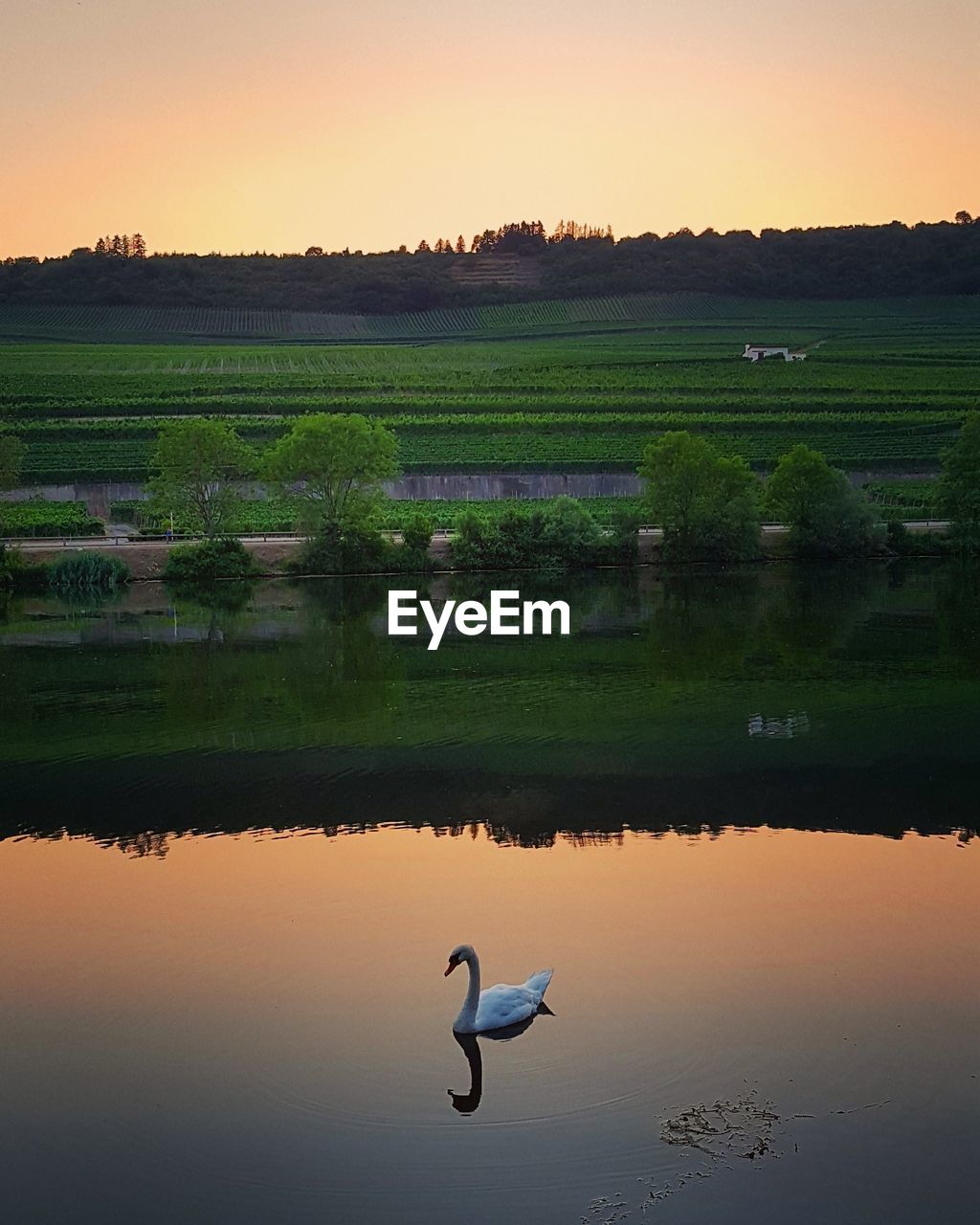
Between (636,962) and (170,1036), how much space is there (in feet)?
18.4

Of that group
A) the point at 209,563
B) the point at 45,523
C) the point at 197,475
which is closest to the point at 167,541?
the point at 197,475

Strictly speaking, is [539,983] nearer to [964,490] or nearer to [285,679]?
[285,679]

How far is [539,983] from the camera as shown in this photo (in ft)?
56.0

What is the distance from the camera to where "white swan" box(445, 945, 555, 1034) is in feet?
53.7

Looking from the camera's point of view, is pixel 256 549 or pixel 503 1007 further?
pixel 256 549

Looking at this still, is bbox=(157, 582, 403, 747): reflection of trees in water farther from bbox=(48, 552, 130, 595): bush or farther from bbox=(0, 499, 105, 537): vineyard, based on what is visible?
bbox=(0, 499, 105, 537): vineyard

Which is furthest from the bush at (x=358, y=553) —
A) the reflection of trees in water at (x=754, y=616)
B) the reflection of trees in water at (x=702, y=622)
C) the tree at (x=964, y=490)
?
the tree at (x=964, y=490)

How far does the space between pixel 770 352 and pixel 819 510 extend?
65.7m

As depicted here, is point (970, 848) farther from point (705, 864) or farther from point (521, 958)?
point (521, 958)

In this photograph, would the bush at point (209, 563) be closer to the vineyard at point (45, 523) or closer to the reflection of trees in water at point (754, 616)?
the vineyard at point (45, 523)

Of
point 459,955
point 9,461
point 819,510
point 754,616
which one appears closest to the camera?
point 459,955

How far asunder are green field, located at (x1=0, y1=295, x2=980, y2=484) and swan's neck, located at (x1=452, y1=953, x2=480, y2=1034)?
7375 centimetres

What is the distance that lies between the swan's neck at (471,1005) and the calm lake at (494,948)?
0.77 feet

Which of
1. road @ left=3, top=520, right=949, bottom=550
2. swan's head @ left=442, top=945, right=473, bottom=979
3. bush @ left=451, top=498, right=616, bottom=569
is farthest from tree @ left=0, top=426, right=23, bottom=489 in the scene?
swan's head @ left=442, top=945, right=473, bottom=979
